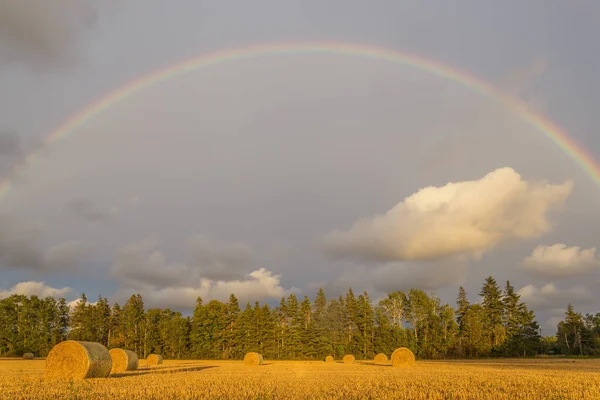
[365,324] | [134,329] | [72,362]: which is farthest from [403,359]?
[134,329]

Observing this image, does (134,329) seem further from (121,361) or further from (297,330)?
(121,361)

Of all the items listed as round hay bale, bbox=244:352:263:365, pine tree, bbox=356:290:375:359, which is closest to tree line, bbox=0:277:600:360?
pine tree, bbox=356:290:375:359

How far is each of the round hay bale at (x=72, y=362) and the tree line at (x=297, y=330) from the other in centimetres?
5275

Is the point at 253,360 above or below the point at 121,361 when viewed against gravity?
below

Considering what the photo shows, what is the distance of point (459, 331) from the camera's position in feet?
266

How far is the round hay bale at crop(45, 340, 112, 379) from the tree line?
5275 centimetres

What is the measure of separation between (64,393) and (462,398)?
43.5 feet

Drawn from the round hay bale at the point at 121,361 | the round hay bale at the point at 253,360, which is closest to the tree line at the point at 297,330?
the round hay bale at the point at 253,360

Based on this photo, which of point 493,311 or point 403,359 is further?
point 493,311

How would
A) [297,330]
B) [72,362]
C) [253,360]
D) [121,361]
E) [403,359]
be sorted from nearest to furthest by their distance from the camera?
[72,362] < [121,361] < [403,359] < [253,360] < [297,330]

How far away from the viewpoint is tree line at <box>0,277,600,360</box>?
75.5m

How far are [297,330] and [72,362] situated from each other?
56117 millimetres

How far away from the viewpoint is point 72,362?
22.4 metres

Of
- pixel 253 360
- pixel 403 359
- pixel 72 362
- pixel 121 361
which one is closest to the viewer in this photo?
pixel 72 362
